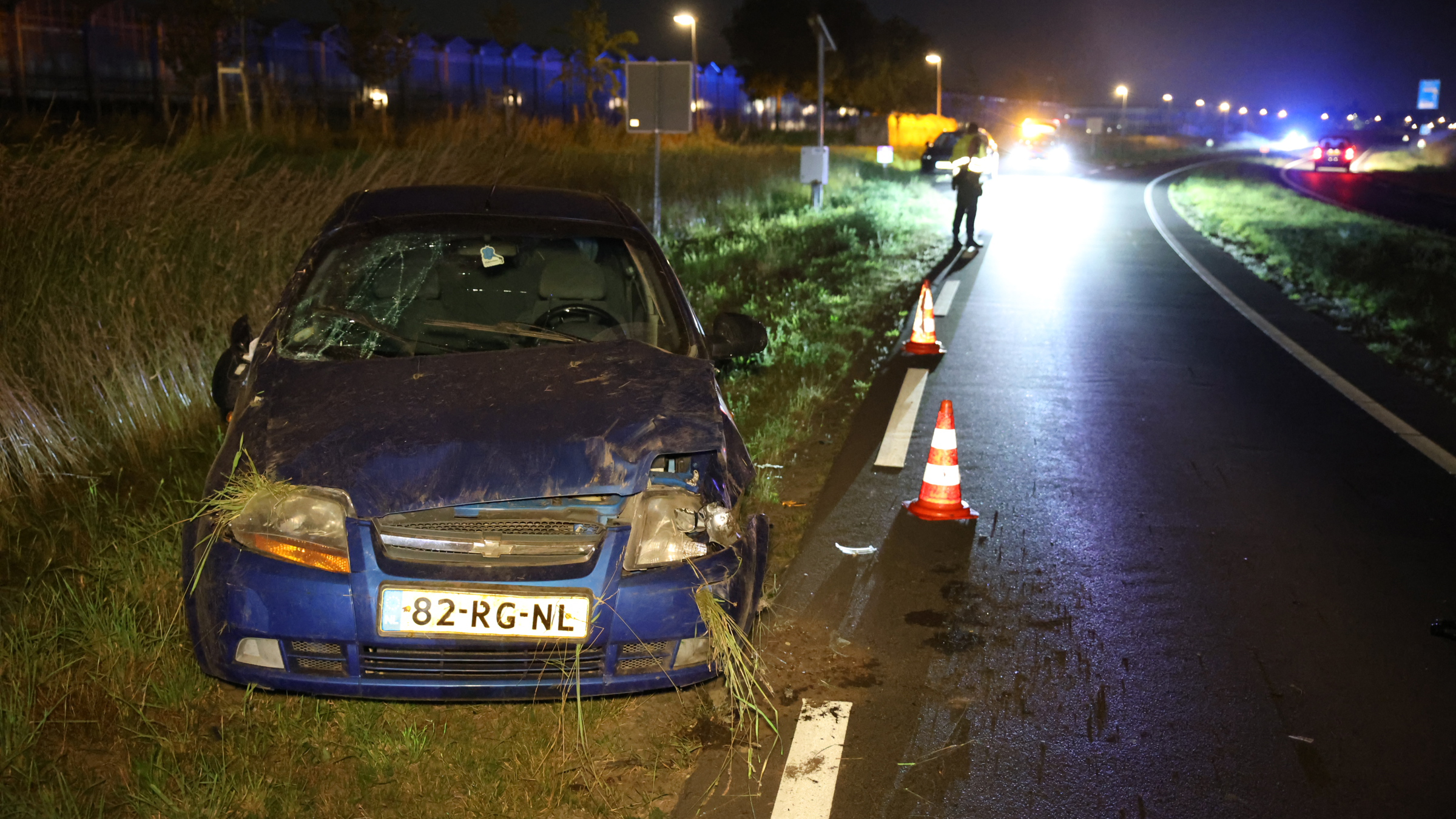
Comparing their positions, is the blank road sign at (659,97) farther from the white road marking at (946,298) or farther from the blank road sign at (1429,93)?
the blank road sign at (1429,93)

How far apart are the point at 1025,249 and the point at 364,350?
16.6 metres

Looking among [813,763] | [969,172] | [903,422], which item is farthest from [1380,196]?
[813,763]

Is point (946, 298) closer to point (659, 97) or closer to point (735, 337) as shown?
point (659, 97)

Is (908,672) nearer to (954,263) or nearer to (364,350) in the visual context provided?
(364,350)

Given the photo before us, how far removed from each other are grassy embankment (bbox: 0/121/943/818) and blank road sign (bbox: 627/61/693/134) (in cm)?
174

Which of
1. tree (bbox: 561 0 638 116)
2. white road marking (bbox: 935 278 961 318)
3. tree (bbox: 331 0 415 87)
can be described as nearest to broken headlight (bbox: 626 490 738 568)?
white road marking (bbox: 935 278 961 318)

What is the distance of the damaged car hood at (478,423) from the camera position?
11.6 ft

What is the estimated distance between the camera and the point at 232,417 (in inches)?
167

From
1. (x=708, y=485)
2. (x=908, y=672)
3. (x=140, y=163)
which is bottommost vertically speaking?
(x=908, y=672)

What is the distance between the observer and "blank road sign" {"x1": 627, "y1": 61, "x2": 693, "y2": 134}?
15.8 metres

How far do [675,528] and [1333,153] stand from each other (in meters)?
61.0

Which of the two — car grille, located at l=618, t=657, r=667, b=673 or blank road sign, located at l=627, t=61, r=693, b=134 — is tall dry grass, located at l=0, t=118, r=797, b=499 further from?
blank road sign, located at l=627, t=61, r=693, b=134

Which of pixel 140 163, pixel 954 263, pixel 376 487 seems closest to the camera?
pixel 376 487

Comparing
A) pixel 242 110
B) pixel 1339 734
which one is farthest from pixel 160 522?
pixel 242 110
